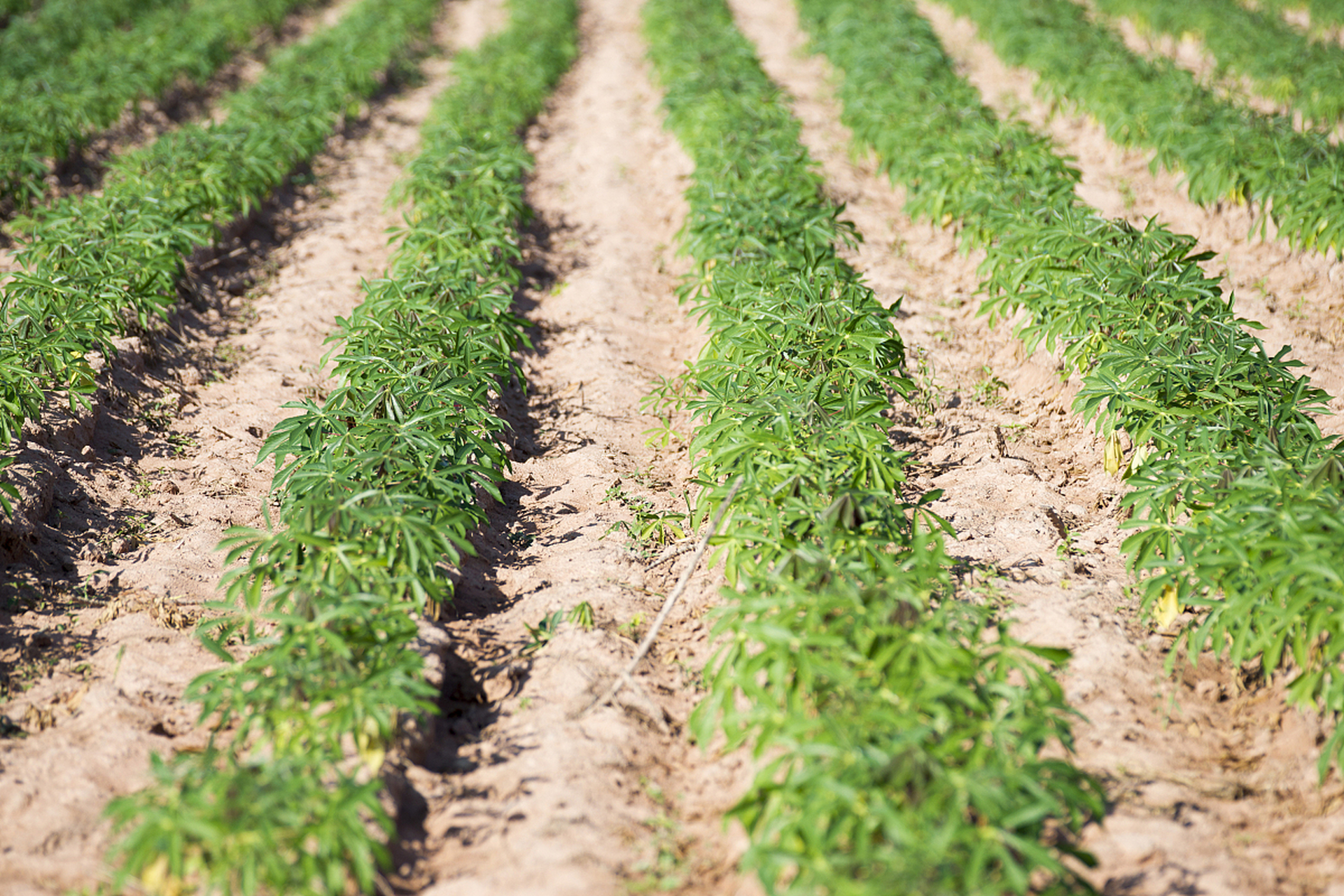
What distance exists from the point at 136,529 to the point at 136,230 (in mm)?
2397

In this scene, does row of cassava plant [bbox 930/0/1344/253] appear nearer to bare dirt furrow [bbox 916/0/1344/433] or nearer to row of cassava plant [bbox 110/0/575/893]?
bare dirt furrow [bbox 916/0/1344/433]

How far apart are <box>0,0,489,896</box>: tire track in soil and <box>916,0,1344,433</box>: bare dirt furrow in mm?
5418

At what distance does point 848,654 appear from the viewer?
92.8 inches

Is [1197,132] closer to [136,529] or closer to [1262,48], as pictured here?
[1262,48]

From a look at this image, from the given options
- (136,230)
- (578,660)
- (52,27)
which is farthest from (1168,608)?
(52,27)

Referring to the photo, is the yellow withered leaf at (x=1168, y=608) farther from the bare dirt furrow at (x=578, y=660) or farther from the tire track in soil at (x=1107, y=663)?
the bare dirt furrow at (x=578, y=660)

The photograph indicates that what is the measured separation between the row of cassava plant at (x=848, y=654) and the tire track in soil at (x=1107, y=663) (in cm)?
17

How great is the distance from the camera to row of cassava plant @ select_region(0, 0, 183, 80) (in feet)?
27.5

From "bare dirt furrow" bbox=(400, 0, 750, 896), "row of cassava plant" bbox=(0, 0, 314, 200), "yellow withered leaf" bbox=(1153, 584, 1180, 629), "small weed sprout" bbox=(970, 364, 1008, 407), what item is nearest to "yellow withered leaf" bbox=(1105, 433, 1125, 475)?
"small weed sprout" bbox=(970, 364, 1008, 407)

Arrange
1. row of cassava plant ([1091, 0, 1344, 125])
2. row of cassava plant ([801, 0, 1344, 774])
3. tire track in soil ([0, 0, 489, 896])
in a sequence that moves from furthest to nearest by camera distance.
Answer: row of cassava plant ([1091, 0, 1344, 125])
row of cassava plant ([801, 0, 1344, 774])
tire track in soil ([0, 0, 489, 896])

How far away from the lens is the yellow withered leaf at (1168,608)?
123 inches

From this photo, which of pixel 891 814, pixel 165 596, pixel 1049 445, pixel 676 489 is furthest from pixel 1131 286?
pixel 165 596

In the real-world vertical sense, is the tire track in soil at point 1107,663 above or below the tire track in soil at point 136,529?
below

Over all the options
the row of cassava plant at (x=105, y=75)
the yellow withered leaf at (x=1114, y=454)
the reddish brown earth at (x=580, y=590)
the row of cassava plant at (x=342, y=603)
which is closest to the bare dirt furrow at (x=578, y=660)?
the reddish brown earth at (x=580, y=590)
